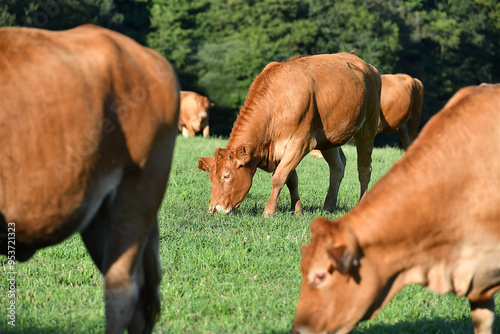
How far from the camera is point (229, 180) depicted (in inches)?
332

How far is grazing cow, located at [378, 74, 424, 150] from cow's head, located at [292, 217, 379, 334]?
559 inches

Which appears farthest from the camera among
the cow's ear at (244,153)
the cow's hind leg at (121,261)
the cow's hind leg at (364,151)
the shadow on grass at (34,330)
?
the cow's hind leg at (364,151)

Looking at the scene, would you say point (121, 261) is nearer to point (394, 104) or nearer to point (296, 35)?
point (394, 104)

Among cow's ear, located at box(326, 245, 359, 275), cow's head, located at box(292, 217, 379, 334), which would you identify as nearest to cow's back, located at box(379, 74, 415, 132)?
cow's head, located at box(292, 217, 379, 334)

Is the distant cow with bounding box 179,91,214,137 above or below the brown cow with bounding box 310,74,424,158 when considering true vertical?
below

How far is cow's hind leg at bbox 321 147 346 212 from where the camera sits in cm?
945

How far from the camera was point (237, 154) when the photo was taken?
834 cm

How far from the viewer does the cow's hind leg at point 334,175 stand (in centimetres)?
945

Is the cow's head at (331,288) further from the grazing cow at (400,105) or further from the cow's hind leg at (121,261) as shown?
the grazing cow at (400,105)

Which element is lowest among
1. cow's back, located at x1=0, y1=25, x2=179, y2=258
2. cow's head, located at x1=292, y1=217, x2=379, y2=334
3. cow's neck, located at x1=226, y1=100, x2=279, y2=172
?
cow's neck, located at x1=226, y1=100, x2=279, y2=172

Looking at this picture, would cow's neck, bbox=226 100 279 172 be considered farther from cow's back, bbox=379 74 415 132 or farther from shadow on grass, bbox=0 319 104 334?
cow's back, bbox=379 74 415 132

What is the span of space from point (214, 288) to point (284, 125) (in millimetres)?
3681

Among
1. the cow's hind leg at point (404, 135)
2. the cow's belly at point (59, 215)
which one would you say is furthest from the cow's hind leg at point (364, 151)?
the cow's hind leg at point (404, 135)

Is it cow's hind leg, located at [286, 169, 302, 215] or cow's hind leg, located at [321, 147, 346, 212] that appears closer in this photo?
cow's hind leg, located at [286, 169, 302, 215]
